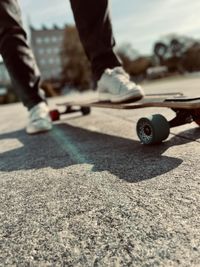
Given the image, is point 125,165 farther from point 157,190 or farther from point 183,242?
point 183,242

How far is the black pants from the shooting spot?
221cm

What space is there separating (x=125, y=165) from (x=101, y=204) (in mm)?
407

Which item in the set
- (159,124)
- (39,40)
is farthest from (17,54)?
(39,40)

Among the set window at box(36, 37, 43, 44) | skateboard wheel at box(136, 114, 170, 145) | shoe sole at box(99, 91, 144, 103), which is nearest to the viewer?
skateboard wheel at box(136, 114, 170, 145)

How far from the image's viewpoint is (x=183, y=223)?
851 mm

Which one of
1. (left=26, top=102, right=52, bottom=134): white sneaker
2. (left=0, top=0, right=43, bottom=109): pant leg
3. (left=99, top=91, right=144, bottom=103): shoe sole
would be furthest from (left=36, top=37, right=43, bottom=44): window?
(left=99, top=91, right=144, bottom=103): shoe sole

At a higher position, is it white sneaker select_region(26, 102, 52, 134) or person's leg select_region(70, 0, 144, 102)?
person's leg select_region(70, 0, 144, 102)

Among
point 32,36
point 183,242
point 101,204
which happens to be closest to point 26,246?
point 101,204

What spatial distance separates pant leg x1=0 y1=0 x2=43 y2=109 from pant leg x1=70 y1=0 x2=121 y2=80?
2.15ft

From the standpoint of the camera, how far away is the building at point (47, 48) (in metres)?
75.6

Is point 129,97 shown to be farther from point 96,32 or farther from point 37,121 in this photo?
point 37,121

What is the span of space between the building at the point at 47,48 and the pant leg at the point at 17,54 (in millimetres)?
74057

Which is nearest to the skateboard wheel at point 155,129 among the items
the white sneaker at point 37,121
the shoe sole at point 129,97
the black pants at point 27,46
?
the shoe sole at point 129,97

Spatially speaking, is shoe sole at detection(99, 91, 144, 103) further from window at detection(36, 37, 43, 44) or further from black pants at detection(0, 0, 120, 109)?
window at detection(36, 37, 43, 44)
